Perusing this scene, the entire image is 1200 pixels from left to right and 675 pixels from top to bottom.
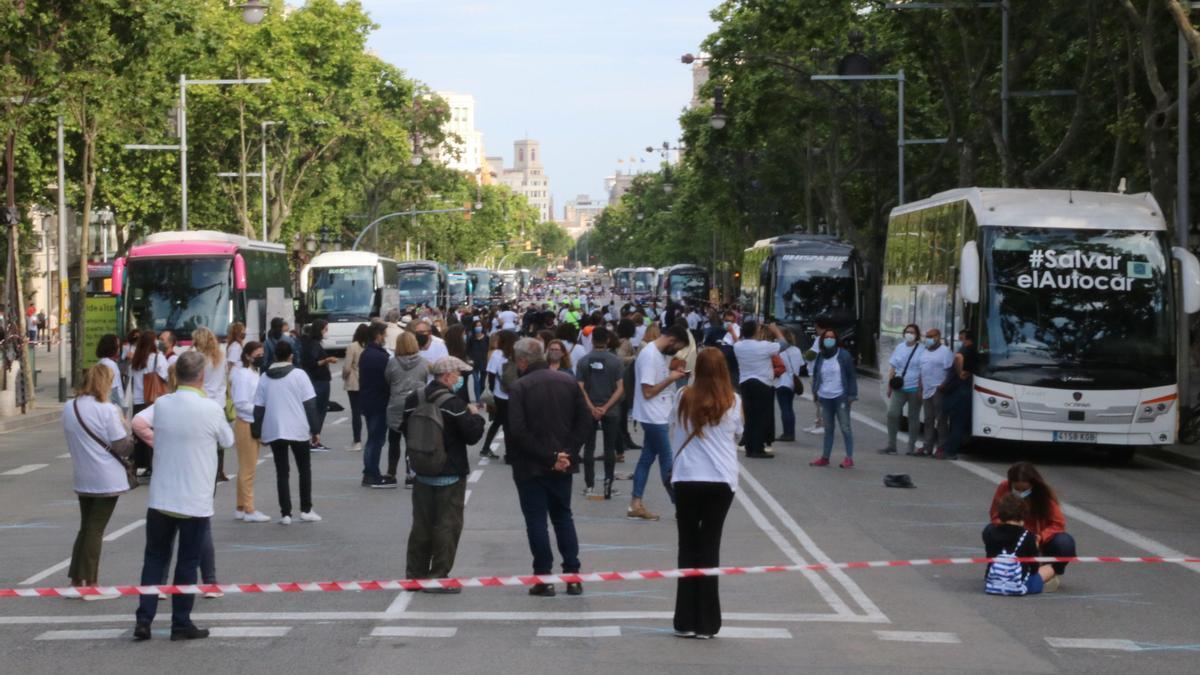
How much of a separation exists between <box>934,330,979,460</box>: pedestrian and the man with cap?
11697 millimetres

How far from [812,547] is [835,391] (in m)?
7.52

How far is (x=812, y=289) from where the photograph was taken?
4772 cm

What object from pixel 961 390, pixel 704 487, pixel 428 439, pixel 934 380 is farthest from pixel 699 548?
pixel 934 380

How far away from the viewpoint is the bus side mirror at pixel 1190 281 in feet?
73.4

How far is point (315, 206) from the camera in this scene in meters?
70.2

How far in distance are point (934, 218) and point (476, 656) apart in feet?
60.0

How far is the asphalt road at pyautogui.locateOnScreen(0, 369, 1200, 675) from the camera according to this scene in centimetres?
973

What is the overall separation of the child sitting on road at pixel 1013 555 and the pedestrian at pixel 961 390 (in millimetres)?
10375

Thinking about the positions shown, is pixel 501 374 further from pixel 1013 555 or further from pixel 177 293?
pixel 177 293

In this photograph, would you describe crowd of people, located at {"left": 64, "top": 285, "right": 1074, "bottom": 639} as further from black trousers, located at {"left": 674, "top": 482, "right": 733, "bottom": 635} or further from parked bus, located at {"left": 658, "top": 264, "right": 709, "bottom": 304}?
parked bus, located at {"left": 658, "top": 264, "right": 709, "bottom": 304}

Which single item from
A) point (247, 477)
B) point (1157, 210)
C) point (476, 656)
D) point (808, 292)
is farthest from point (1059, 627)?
point (808, 292)

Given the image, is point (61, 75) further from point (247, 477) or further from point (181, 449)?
point (181, 449)

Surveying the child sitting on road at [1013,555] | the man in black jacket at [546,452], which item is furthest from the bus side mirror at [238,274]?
the child sitting on road at [1013,555]

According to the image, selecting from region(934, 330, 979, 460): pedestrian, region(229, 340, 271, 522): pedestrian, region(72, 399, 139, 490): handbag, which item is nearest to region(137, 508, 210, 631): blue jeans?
region(72, 399, 139, 490): handbag
